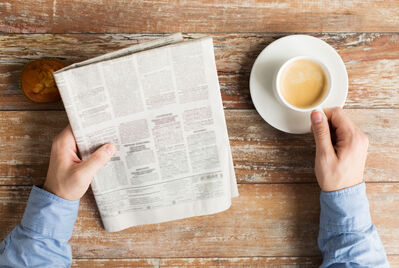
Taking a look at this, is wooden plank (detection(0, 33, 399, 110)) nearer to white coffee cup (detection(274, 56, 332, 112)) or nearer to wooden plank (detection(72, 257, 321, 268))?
white coffee cup (detection(274, 56, 332, 112))

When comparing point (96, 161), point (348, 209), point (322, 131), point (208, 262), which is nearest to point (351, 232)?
point (348, 209)

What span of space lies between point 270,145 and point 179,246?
338 mm

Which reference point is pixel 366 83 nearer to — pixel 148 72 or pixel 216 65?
pixel 216 65

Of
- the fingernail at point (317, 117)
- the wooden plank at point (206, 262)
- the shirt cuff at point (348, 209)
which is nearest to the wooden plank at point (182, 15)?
the fingernail at point (317, 117)

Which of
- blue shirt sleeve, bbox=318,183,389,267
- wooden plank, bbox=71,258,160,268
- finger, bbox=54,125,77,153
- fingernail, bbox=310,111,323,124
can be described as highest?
finger, bbox=54,125,77,153

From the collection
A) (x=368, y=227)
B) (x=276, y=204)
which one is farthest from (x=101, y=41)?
(x=368, y=227)

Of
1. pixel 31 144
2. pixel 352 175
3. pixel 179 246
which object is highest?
pixel 31 144

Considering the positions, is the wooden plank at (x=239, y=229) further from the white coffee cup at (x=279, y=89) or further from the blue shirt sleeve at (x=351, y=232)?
the white coffee cup at (x=279, y=89)

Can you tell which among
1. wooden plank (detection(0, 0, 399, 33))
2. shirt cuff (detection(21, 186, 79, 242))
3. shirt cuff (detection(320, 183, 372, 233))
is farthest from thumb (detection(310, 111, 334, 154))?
shirt cuff (detection(21, 186, 79, 242))

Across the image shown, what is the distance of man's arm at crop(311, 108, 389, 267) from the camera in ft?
2.35

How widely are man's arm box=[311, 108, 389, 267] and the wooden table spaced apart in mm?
73

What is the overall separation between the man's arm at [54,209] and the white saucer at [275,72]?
1.18 ft

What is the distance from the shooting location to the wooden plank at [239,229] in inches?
31.9

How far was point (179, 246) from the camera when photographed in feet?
2.68
